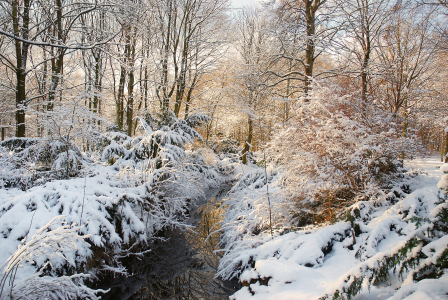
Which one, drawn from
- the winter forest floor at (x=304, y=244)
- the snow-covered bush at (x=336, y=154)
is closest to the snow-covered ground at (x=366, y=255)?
the winter forest floor at (x=304, y=244)

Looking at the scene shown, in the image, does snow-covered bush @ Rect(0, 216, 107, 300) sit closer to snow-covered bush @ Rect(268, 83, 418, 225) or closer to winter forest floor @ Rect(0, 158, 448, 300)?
winter forest floor @ Rect(0, 158, 448, 300)

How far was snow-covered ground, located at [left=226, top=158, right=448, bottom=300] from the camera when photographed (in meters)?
1.49

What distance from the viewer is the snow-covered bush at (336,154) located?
3578mm

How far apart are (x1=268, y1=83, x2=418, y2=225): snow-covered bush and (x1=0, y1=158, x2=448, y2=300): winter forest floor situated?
372mm

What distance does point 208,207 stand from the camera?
777cm

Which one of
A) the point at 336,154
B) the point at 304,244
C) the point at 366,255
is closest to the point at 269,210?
the point at 304,244

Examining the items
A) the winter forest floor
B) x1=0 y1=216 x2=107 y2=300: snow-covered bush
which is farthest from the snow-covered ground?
x1=0 y1=216 x2=107 y2=300: snow-covered bush

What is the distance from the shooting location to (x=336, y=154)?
383 cm

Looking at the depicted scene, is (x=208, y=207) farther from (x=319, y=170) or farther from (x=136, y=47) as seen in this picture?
(x=136, y=47)

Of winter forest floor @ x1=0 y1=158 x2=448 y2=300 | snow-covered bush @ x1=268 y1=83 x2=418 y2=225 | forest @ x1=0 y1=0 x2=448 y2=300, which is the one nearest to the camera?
winter forest floor @ x1=0 y1=158 x2=448 y2=300

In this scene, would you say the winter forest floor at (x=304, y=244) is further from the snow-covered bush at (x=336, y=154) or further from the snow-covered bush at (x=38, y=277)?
the snow-covered bush at (x=336, y=154)

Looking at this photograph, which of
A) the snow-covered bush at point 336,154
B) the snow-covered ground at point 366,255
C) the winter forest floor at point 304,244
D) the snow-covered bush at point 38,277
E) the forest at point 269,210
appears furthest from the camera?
the snow-covered bush at point 336,154

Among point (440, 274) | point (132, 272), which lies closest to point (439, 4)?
point (440, 274)

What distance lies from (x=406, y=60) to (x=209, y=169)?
9.38m
